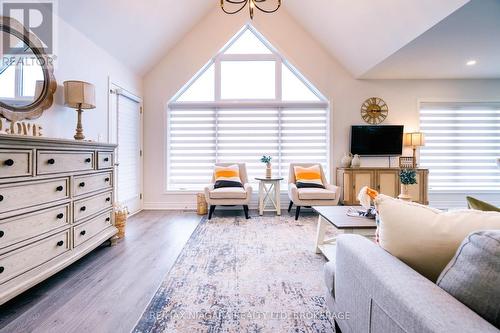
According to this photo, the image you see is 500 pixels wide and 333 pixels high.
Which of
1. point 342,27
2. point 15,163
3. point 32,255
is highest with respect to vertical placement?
point 342,27

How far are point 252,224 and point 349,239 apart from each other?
2689 mm

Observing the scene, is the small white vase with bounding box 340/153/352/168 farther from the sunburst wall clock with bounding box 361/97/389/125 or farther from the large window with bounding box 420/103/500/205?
the large window with bounding box 420/103/500/205

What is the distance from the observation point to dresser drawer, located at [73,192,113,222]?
226 cm

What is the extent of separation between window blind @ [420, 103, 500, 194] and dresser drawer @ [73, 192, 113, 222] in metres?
5.49

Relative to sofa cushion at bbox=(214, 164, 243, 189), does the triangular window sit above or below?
above

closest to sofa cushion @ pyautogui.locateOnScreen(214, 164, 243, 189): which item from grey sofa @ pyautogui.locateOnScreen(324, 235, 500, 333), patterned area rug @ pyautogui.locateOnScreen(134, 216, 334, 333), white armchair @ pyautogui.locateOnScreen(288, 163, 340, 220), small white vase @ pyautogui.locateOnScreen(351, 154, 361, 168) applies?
white armchair @ pyautogui.locateOnScreen(288, 163, 340, 220)

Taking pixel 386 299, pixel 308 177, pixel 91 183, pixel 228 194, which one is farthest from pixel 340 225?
pixel 308 177

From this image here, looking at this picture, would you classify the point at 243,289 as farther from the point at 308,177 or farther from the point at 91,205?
the point at 308,177

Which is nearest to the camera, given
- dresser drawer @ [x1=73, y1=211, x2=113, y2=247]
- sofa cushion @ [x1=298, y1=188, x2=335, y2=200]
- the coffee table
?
the coffee table

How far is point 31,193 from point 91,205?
716 millimetres

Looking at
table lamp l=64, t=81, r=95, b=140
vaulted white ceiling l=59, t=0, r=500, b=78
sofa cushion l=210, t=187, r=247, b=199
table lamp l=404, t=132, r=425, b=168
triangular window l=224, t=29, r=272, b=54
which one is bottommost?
sofa cushion l=210, t=187, r=247, b=199

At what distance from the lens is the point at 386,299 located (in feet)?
2.52

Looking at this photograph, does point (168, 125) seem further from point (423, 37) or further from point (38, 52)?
point (423, 37)

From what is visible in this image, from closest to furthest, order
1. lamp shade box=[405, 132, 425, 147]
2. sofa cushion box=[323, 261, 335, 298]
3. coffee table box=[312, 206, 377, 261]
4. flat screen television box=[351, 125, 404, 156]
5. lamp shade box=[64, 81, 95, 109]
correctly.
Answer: sofa cushion box=[323, 261, 335, 298]
coffee table box=[312, 206, 377, 261]
lamp shade box=[64, 81, 95, 109]
lamp shade box=[405, 132, 425, 147]
flat screen television box=[351, 125, 404, 156]
